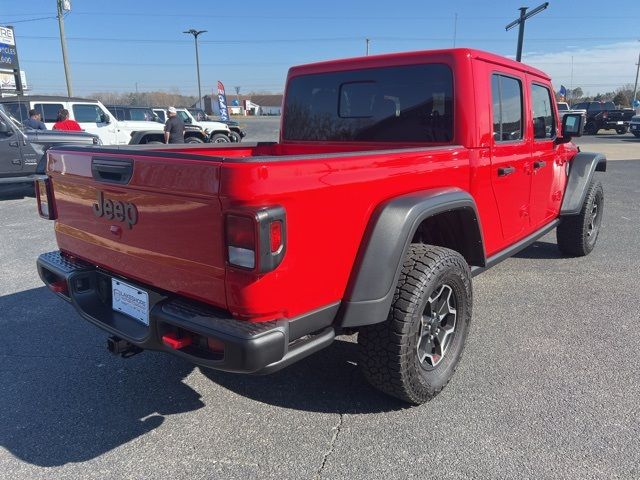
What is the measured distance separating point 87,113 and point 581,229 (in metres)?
13.0

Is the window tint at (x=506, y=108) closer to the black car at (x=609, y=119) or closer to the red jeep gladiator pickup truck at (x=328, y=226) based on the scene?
the red jeep gladiator pickup truck at (x=328, y=226)

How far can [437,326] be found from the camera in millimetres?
2822

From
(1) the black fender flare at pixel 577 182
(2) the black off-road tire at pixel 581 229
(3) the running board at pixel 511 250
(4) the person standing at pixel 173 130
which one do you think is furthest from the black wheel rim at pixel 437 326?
(4) the person standing at pixel 173 130

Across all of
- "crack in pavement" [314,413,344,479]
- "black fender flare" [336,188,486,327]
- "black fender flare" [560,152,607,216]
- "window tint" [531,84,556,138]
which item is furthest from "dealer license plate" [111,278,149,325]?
"black fender flare" [560,152,607,216]

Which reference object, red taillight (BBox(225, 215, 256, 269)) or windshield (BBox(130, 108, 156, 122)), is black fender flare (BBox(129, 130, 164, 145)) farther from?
red taillight (BBox(225, 215, 256, 269))

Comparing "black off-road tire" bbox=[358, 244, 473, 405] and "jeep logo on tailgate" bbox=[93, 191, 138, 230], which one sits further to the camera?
"black off-road tire" bbox=[358, 244, 473, 405]

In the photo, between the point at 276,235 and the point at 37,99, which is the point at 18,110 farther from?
the point at 276,235

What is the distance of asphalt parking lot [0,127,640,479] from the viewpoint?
226 centimetres

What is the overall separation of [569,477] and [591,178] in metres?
3.79

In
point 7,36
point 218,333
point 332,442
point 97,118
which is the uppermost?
point 7,36

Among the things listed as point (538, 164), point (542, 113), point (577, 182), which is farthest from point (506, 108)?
point (577, 182)

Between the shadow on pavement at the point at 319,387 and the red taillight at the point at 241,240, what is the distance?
1.20 meters

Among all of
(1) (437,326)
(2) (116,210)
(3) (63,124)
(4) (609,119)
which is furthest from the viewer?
(4) (609,119)

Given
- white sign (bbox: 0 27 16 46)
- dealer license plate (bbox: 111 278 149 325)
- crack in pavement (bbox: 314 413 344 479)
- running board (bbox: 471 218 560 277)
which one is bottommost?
crack in pavement (bbox: 314 413 344 479)
